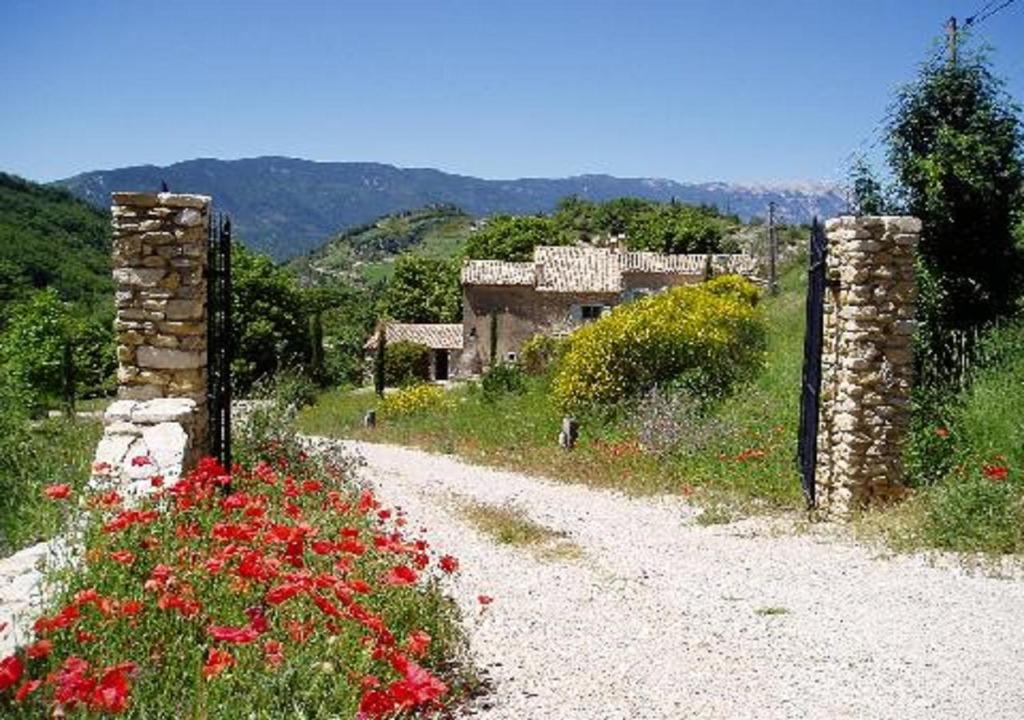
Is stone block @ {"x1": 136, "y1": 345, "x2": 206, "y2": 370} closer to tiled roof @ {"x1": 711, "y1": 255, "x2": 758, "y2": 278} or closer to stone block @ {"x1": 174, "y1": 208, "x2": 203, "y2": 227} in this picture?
stone block @ {"x1": 174, "y1": 208, "x2": 203, "y2": 227}

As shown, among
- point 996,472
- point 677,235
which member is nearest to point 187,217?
point 996,472

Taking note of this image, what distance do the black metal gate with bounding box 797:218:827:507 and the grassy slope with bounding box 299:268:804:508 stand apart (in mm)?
673

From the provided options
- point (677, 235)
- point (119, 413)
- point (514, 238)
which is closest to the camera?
point (119, 413)

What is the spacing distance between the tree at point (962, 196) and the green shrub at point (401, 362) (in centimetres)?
3382

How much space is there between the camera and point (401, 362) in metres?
44.7

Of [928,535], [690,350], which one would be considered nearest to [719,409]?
[690,350]

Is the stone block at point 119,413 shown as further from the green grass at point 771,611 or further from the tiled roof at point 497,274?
the tiled roof at point 497,274

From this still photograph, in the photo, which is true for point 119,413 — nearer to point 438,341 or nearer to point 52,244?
point 438,341

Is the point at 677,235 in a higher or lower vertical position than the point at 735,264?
higher

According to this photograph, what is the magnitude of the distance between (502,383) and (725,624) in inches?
684

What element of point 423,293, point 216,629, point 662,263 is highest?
point 662,263

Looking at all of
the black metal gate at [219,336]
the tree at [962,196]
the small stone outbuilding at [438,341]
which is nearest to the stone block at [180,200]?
the black metal gate at [219,336]

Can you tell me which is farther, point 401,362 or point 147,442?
point 401,362

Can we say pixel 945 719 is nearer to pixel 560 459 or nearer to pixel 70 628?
pixel 70 628
